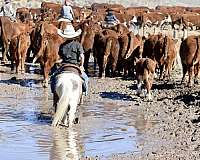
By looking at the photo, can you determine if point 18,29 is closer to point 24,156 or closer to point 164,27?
point 24,156

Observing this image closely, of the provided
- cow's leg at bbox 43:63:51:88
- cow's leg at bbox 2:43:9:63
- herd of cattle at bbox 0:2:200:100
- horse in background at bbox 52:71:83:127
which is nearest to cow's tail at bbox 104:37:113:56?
herd of cattle at bbox 0:2:200:100

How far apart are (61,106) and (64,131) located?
0.56 meters

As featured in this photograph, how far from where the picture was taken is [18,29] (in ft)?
76.3

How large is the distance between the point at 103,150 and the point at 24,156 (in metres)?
1.25

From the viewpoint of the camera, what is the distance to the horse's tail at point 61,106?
468 inches

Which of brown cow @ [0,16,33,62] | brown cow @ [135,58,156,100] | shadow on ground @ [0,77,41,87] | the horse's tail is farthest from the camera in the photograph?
brown cow @ [0,16,33,62]

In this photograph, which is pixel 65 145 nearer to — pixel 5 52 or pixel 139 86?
pixel 139 86

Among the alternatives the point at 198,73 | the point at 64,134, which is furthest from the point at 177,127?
the point at 198,73

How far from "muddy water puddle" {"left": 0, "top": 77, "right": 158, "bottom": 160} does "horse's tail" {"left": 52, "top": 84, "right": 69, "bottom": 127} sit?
187 mm

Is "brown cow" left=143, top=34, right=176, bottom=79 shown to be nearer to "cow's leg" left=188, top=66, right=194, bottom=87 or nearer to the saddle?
"cow's leg" left=188, top=66, right=194, bottom=87

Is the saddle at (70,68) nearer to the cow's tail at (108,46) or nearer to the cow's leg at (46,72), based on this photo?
the cow's leg at (46,72)

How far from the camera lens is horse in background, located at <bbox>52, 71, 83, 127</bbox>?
1194cm

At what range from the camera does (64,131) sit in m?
11.6

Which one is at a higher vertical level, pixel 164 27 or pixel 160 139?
pixel 160 139
